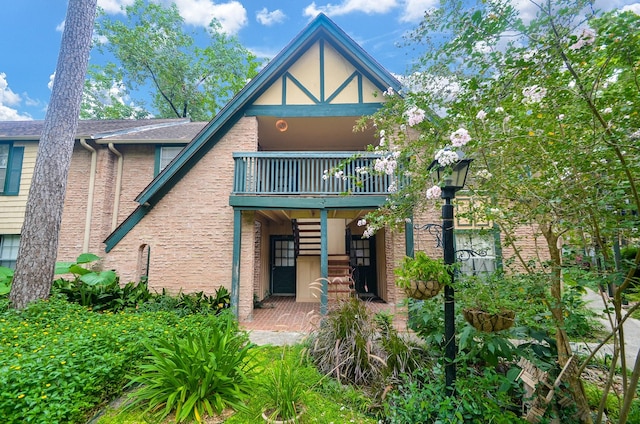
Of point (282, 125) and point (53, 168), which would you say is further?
point (282, 125)

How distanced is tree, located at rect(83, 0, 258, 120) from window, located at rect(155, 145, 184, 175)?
1074 cm

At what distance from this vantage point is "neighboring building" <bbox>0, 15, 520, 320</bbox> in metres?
6.80

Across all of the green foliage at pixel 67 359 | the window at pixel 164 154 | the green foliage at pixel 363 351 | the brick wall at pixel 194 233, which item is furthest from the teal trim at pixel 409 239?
the window at pixel 164 154

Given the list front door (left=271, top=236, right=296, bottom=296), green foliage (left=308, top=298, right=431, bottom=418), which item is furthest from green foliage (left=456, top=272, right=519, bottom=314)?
front door (left=271, top=236, right=296, bottom=296)

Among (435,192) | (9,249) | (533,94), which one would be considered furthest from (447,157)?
(9,249)

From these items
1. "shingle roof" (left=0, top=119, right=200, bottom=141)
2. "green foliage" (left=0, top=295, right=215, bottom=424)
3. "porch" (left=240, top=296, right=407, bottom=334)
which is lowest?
"porch" (left=240, top=296, right=407, bottom=334)

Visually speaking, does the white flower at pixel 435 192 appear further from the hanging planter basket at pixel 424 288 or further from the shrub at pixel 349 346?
the shrub at pixel 349 346

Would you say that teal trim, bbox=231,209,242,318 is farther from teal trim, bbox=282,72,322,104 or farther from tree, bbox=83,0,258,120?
tree, bbox=83,0,258,120

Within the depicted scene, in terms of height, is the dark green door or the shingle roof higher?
the shingle roof

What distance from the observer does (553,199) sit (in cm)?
245

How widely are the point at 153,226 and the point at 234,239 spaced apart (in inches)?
93.7

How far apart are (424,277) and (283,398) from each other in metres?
1.89

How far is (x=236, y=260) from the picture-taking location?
→ 6664 millimetres

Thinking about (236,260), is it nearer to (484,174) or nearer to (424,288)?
(424,288)
